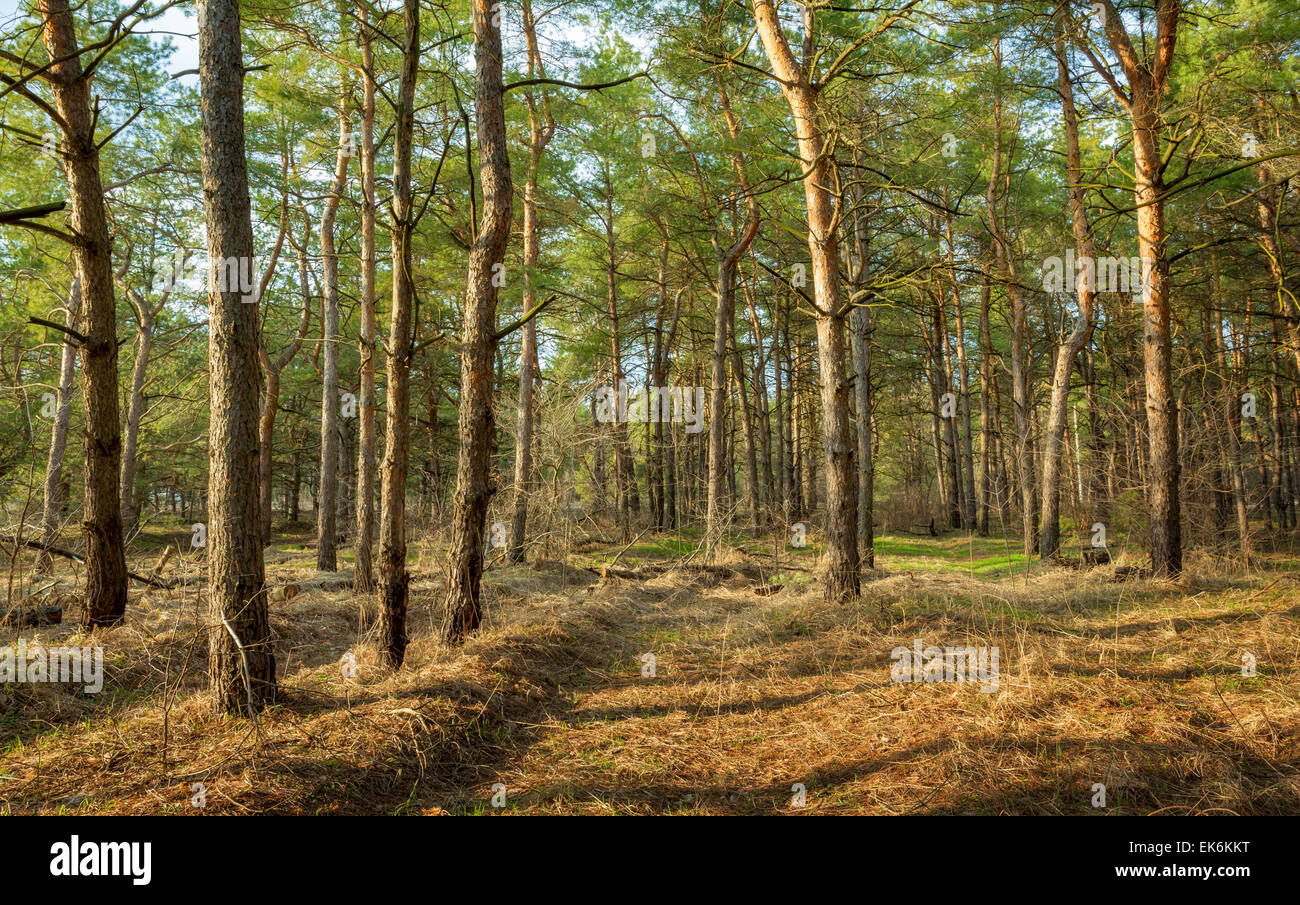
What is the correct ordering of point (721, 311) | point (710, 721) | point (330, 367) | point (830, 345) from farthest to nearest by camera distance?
point (721, 311) → point (330, 367) → point (830, 345) → point (710, 721)

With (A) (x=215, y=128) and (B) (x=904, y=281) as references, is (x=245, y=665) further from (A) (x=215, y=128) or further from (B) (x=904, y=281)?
(B) (x=904, y=281)

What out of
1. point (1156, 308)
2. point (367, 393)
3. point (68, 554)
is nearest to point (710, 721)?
point (68, 554)

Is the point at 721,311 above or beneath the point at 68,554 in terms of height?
above

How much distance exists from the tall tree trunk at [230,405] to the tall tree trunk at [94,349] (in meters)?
2.76

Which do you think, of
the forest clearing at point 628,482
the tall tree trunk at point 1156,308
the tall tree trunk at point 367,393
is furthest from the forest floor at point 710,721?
the tall tree trunk at point 367,393

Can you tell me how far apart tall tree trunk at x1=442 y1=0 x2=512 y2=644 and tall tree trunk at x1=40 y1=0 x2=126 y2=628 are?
3.16m

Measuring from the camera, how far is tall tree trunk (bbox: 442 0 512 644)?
237 inches

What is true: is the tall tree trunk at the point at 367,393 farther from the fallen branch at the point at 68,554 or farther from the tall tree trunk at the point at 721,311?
the tall tree trunk at the point at 721,311

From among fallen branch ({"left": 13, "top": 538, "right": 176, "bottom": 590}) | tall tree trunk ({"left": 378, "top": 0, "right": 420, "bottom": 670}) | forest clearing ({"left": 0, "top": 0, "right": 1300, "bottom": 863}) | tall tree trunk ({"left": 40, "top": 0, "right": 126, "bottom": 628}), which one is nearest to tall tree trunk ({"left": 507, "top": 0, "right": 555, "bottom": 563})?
forest clearing ({"left": 0, "top": 0, "right": 1300, "bottom": 863})

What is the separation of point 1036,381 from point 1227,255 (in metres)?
9.41

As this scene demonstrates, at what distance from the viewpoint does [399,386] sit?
223 inches

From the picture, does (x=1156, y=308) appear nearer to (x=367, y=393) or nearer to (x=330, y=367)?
(x=367, y=393)

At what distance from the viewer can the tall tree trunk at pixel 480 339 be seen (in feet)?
19.8

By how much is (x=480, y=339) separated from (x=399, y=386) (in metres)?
0.86
